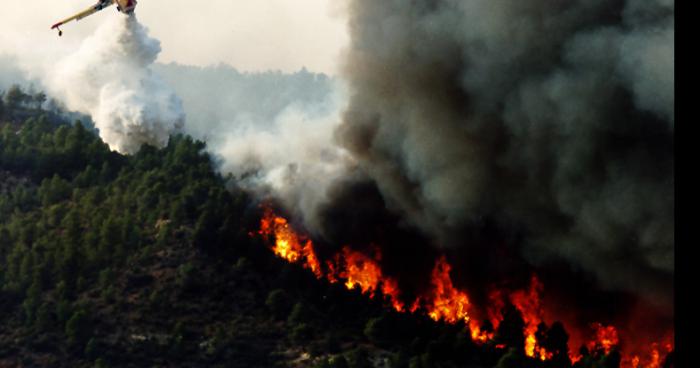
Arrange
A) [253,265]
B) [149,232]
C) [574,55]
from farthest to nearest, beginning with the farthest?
[149,232], [253,265], [574,55]

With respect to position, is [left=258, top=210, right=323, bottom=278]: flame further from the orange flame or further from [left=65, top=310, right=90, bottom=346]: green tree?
[left=65, top=310, right=90, bottom=346]: green tree

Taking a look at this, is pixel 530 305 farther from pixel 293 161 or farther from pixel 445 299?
pixel 293 161

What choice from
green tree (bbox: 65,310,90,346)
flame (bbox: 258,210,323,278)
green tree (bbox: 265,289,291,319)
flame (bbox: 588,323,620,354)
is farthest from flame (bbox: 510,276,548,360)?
green tree (bbox: 65,310,90,346)

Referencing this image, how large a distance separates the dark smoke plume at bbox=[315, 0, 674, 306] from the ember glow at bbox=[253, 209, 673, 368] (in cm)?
239

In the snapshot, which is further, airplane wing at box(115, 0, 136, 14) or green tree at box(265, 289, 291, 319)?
green tree at box(265, 289, 291, 319)

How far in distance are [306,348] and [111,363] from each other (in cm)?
1552

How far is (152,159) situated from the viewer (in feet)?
387

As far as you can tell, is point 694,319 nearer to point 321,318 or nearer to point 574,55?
point 574,55

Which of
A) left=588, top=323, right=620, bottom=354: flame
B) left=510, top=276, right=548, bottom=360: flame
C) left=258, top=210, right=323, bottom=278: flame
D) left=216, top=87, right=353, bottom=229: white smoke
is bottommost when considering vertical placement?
left=588, top=323, right=620, bottom=354: flame

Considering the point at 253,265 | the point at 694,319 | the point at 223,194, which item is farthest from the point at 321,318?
the point at 694,319

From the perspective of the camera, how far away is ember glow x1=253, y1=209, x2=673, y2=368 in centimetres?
6619

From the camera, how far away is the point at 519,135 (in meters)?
69.4

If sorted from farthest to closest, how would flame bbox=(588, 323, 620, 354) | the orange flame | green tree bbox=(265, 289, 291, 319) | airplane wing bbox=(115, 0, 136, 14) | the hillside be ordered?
1. green tree bbox=(265, 289, 291, 319)
2. airplane wing bbox=(115, 0, 136, 14)
3. the orange flame
4. the hillside
5. flame bbox=(588, 323, 620, 354)

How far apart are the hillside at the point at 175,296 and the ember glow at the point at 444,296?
1.28 meters
